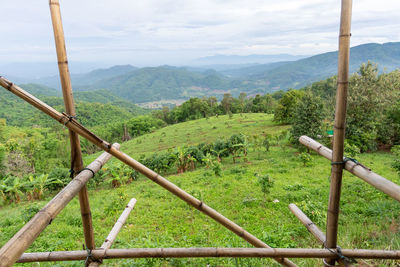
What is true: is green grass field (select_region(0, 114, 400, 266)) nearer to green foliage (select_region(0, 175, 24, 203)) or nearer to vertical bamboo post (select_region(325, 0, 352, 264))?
green foliage (select_region(0, 175, 24, 203))

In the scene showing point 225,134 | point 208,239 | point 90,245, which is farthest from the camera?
point 225,134

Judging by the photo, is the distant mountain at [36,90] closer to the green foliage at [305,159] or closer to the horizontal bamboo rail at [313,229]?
the green foliage at [305,159]

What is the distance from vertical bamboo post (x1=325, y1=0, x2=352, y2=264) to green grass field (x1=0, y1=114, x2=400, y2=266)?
1.74 m

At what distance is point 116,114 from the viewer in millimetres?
73438

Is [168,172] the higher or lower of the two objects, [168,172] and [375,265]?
the lower

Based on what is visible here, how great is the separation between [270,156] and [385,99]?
839 cm

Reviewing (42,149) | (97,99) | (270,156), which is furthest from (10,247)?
(97,99)

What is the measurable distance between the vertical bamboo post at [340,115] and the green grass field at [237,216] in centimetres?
174

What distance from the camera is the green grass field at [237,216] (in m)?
5.09

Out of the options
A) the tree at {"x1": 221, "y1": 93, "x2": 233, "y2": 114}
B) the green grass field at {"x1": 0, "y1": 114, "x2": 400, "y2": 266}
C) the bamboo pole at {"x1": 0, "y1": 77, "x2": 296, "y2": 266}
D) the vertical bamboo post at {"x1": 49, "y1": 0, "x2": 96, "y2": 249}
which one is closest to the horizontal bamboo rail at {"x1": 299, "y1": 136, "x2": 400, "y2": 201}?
the bamboo pole at {"x1": 0, "y1": 77, "x2": 296, "y2": 266}

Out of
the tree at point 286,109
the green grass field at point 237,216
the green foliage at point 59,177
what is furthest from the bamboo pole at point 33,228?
the tree at point 286,109

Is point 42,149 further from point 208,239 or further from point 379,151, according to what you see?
point 379,151

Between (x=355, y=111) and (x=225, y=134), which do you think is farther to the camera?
(x=225, y=134)

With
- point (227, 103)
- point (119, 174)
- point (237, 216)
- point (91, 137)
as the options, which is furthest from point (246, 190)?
point (227, 103)
